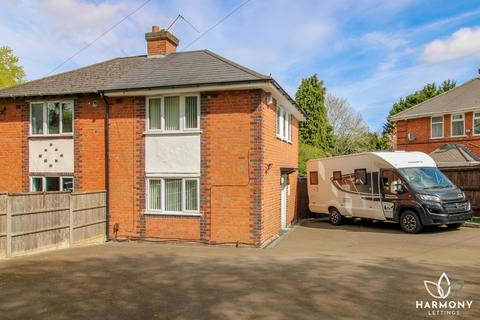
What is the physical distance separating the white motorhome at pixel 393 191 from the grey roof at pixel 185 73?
5.86 meters

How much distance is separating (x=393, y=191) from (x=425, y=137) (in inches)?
531

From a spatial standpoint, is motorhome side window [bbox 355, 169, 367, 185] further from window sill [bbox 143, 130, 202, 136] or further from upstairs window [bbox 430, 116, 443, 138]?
upstairs window [bbox 430, 116, 443, 138]

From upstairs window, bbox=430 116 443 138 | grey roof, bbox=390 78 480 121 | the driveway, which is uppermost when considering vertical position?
Result: grey roof, bbox=390 78 480 121

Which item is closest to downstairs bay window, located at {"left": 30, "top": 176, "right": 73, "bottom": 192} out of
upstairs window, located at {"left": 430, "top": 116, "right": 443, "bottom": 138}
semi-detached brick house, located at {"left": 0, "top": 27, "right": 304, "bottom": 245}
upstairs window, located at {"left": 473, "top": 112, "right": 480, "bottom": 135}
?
semi-detached brick house, located at {"left": 0, "top": 27, "right": 304, "bottom": 245}

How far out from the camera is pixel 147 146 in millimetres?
12773

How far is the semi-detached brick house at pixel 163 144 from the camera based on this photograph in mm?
11867

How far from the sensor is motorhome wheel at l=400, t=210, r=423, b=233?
13289 millimetres

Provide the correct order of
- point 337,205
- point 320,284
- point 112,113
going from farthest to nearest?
1. point 337,205
2. point 112,113
3. point 320,284

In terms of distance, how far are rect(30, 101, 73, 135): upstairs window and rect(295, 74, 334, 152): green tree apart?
77.6 feet

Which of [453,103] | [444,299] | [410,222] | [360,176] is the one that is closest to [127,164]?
[360,176]

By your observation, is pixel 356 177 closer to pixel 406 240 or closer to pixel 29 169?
pixel 406 240

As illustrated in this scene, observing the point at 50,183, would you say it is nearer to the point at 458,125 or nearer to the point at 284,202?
the point at 284,202

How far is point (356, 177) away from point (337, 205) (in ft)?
5.19

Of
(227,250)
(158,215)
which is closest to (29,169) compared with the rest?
(158,215)
